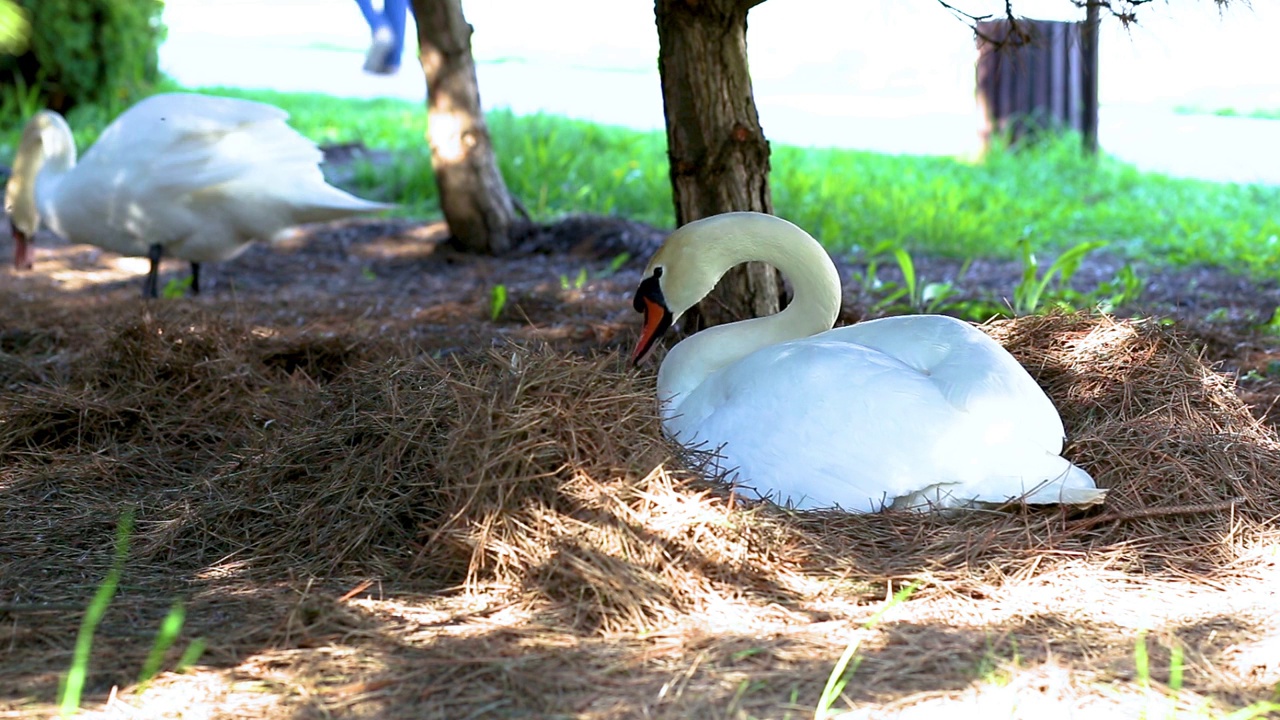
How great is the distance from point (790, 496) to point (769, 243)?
814mm

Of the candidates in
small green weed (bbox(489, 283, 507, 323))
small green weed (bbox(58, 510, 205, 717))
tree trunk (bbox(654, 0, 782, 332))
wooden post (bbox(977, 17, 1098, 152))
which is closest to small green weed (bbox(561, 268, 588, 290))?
small green weed (bbox(489, 283, 507, 323))

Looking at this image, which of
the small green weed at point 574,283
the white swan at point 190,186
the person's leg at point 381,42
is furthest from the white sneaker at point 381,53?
the small green weed at point 574,283

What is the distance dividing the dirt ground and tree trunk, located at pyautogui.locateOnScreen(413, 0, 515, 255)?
9.11ft

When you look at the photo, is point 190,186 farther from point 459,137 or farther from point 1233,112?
point 1233,112

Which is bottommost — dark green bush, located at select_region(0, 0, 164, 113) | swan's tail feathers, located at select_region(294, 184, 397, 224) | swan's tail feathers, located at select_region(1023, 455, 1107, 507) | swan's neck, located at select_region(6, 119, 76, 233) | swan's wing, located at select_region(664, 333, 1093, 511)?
swan's tail feathers, located at select_region(1023, 455, 1107, 507)

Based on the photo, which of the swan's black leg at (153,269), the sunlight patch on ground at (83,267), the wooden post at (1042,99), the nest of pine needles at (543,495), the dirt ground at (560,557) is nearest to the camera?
the dirt ground at (560,557)

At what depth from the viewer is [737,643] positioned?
7.87ft

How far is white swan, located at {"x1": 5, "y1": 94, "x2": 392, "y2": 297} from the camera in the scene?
5.92m

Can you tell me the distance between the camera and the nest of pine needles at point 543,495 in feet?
8.83

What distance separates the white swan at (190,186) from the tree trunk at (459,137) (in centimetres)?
69

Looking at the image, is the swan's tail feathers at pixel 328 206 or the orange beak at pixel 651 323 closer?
the orange beak at pixel 651 323

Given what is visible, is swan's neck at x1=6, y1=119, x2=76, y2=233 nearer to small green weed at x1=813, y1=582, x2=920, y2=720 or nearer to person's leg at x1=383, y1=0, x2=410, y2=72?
person's leg at x1=383, y1=0, x2=410, y2=72

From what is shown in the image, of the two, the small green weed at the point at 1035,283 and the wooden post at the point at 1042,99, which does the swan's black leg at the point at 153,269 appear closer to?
the small green weed at the point at 1035,283

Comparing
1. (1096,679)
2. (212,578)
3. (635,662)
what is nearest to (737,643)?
(635,662)
